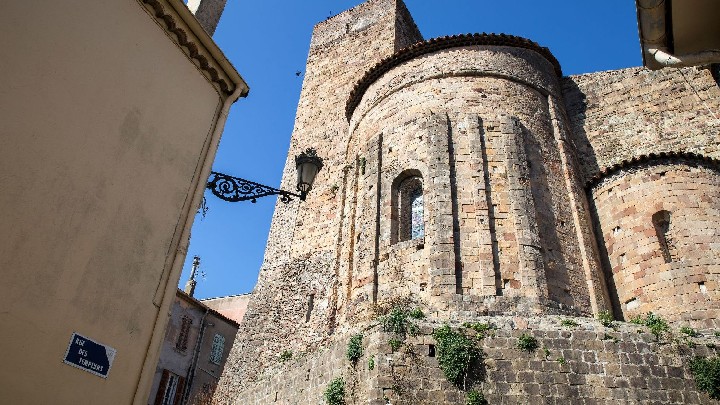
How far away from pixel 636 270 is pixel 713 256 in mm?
1310

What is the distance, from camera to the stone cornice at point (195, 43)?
20.9 feet

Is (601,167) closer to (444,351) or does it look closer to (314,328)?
(444,351)

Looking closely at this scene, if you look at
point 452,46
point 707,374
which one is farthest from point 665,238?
point 452,46

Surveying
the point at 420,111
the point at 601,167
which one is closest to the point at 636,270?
the point at 601,167

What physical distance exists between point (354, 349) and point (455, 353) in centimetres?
183

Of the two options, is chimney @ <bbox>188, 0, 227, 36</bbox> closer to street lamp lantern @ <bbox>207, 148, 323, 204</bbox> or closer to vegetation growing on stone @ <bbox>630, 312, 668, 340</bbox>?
street lamp lantern @ <bbox>207, 148, 323, 204</bbox>

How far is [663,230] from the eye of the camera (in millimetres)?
11000

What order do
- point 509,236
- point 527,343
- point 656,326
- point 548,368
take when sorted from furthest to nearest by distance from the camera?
point 509,236 < point 656,326 < point 527,343 < point 548,368

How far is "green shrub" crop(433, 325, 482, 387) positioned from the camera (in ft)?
27.7

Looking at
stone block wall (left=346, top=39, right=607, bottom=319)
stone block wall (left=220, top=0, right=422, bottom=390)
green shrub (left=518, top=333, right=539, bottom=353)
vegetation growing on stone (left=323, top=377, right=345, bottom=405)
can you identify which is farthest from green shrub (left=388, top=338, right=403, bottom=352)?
stone block wall (left=220, top=0, right=422, bottom=390)

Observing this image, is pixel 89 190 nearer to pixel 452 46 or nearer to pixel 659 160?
pixel 452 46

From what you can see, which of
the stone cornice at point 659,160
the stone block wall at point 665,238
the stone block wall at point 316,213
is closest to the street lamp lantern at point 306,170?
the stone block wall at point 316,213

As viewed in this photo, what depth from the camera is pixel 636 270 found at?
10.7 m

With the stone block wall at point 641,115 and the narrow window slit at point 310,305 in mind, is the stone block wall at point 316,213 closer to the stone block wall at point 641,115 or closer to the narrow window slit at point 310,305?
the narrow window slit at point 310,305
